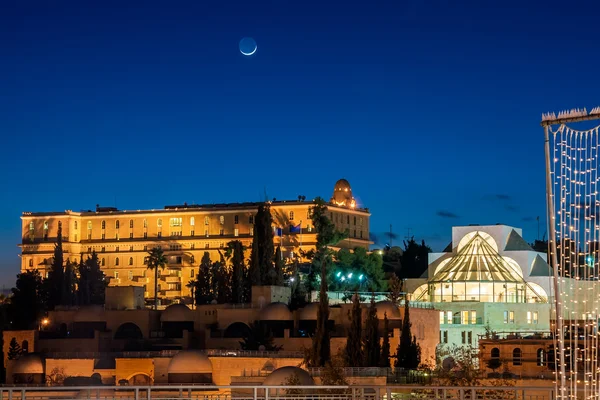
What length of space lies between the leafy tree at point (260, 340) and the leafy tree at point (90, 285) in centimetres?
3379

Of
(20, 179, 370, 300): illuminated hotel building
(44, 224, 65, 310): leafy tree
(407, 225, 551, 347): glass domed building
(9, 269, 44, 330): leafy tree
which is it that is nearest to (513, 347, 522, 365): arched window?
(407, 225, 551, 347): glass domed building

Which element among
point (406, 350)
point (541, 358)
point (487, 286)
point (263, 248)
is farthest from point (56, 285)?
point (541, 358)

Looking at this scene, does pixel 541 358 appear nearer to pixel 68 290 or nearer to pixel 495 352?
pixel 495 352

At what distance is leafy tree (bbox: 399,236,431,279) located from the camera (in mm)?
106750

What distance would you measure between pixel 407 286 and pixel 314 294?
808cm

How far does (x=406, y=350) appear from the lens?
56.3 meters

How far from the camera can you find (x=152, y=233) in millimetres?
130000

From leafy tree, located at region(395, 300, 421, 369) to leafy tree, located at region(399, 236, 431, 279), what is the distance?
47760 mm

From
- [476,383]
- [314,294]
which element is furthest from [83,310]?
[476,383]

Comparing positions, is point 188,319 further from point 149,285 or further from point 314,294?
point 149,285

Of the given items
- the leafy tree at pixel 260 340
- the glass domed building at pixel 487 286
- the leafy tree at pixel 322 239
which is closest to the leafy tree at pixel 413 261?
the leafy tree at pixel 322 239

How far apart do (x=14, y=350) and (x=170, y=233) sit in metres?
61.8

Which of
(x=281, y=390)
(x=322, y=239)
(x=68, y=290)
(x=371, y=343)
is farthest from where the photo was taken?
(x=322, y=239)

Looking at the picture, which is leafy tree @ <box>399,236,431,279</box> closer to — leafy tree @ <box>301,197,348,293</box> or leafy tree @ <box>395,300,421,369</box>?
leafy tree @ <box>301,197,348,293</box>
